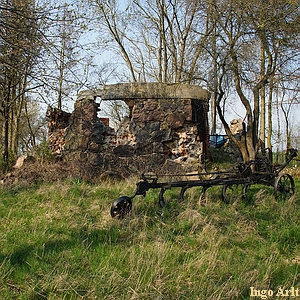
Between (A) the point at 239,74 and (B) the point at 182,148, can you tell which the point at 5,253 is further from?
(A) the point at 239,74

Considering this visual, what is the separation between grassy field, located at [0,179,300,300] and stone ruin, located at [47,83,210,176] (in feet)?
9.60

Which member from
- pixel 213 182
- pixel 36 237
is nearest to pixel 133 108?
pixel 213 182

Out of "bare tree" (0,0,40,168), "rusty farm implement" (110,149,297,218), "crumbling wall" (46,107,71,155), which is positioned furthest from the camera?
"crumbling wall" (46,107,71,155)

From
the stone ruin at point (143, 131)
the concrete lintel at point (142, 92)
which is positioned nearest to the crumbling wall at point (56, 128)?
the stone ruin at point (143, 131)

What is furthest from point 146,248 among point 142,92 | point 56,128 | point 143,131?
point 56,128

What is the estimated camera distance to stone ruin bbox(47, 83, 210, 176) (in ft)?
29.5

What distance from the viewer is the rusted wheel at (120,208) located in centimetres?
496

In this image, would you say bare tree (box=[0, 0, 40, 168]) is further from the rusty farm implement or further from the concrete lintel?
the concrete lintel

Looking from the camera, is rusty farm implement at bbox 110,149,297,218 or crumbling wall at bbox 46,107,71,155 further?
crumbling wall at bbox 46,107,71,155

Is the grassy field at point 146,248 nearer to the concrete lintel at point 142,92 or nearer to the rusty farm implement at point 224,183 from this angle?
the rusty farm implement at point 224,183

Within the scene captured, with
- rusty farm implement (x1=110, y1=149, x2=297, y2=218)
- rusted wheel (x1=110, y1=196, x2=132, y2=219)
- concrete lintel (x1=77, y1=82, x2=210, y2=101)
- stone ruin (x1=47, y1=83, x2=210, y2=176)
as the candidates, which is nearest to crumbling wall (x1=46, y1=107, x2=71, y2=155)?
stone ruin (x1=47, y1=83, x2=210, y2=176)

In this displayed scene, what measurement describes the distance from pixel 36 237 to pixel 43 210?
1.31 m

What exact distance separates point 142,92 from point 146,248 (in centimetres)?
586

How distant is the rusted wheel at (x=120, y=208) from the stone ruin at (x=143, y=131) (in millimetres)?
3822
